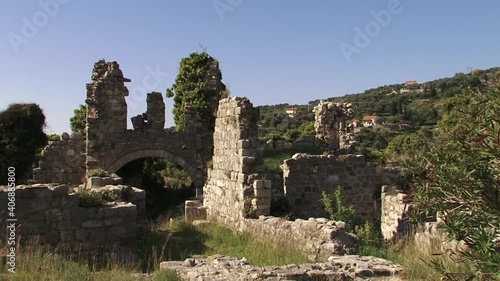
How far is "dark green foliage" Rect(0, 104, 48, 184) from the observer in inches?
795

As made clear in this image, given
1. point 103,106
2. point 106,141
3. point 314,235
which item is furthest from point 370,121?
point 314,235

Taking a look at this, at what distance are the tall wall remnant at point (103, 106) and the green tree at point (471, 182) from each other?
17506 mm

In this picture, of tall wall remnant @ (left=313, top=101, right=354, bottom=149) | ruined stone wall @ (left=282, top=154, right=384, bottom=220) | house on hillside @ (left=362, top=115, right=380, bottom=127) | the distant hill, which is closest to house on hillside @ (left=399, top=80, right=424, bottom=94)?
the distant hill

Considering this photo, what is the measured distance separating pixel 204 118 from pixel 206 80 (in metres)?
2.83

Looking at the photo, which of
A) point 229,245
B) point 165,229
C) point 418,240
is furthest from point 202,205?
point 418,240

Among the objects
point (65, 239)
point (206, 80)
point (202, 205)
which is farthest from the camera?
point (206, 80)

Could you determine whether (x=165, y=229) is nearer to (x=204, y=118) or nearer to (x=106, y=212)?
(x=106, y=212)

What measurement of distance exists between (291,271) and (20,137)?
59.8ft

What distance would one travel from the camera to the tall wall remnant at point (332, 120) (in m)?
24.0

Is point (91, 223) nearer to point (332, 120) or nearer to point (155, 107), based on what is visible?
point (155, 107)

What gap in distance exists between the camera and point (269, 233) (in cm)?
912

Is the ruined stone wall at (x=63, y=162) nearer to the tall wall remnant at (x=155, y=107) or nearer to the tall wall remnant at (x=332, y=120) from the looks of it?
the tall wall remnant at (x=155, y=107)

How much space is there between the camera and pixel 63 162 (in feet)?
65.7

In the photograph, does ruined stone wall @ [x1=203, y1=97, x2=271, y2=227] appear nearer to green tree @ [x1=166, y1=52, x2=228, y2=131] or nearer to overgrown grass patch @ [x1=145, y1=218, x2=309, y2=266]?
overgrown grass patch @ [x1=145, y1=218, x2=309, y2=266]
